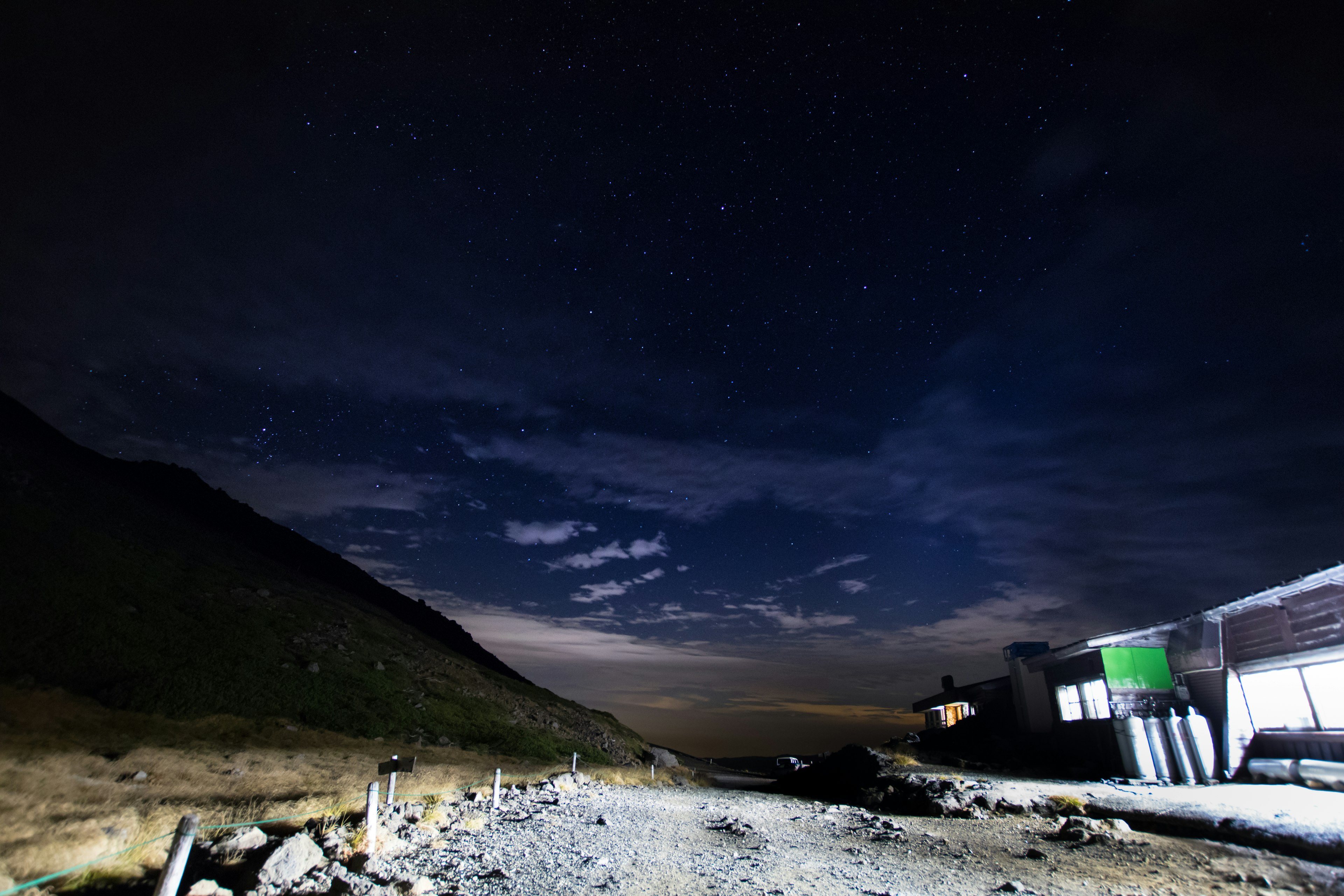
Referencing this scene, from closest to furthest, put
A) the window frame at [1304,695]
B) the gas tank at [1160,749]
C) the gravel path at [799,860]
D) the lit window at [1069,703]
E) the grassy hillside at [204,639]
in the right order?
the gravel path at [799,860] → the window frame at [1304,695] → the gas tank at [1160,749] → the lit window at [1069,703] → the grassy hillside at [204,639]

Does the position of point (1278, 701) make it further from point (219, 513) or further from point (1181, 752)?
point (219, 513)

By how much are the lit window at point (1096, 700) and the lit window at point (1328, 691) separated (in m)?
8.37

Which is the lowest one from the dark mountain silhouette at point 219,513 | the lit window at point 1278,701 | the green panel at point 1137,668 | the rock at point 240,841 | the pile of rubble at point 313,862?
the pile of rubble at point 313,862

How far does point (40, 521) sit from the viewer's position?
41750 millimetres

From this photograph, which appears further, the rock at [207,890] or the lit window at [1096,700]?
the lit window at [1096,700]

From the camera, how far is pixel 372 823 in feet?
33.2

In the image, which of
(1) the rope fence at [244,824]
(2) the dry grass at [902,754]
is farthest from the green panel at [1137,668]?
(1) the rope fence at [244,824]

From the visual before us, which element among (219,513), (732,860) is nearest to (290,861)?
(732,860)

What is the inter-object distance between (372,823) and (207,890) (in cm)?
360

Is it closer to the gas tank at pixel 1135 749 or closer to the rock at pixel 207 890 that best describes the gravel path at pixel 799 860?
the rock at pixel 207 890

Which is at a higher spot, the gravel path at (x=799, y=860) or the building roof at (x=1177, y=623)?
the building roof at (x=1177, y=623)

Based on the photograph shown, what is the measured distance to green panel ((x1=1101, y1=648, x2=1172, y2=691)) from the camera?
78.2 feet

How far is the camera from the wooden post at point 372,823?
9945mm

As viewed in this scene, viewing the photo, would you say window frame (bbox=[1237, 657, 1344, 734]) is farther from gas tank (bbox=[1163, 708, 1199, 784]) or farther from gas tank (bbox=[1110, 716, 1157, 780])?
gas tank (bbox=[1110, 716, 1157, 780])
